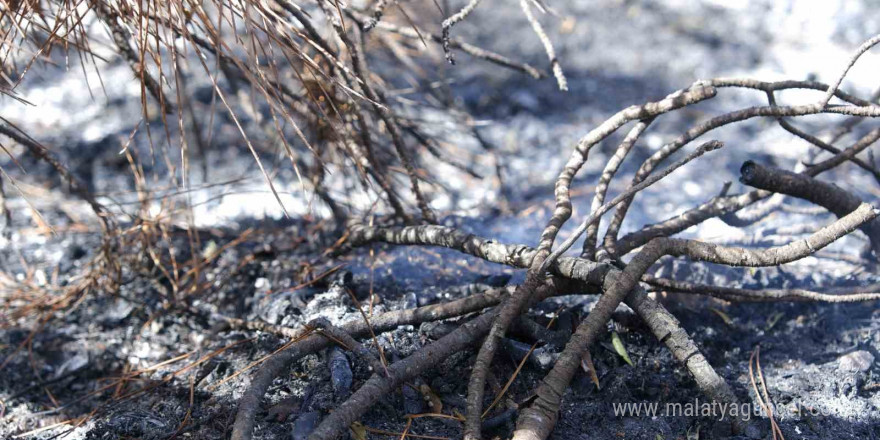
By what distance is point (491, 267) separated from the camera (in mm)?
2207

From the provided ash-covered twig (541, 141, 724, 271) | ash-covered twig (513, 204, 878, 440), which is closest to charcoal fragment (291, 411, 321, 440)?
ash-covered twig (513, 204, 878, 440)

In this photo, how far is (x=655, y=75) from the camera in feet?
12.5

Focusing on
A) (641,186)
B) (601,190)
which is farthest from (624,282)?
(601,190)

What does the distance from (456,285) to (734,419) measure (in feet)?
2.96

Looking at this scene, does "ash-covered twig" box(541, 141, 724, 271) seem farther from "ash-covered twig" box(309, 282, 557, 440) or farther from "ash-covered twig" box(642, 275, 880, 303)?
"ash-covered twig" box(642, 275, 880, 303)

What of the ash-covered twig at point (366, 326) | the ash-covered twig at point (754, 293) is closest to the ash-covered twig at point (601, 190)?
the ash-covered twig at point (754, 293)

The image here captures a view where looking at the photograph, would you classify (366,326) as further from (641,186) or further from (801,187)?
(801,187)

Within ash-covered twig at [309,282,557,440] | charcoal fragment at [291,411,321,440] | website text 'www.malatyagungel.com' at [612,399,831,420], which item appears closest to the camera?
ash-covered twig at [309,282,557,440]

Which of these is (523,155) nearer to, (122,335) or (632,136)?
(632,136)

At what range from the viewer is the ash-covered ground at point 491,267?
5.16 ft

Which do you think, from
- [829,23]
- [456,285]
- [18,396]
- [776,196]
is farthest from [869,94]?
[18,396]

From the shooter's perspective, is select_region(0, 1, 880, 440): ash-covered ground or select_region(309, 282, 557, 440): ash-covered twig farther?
select_region(0, 1, 880, 440): ash-covered ground

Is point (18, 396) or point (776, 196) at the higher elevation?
point (776, 196)

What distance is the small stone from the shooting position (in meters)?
1.69
